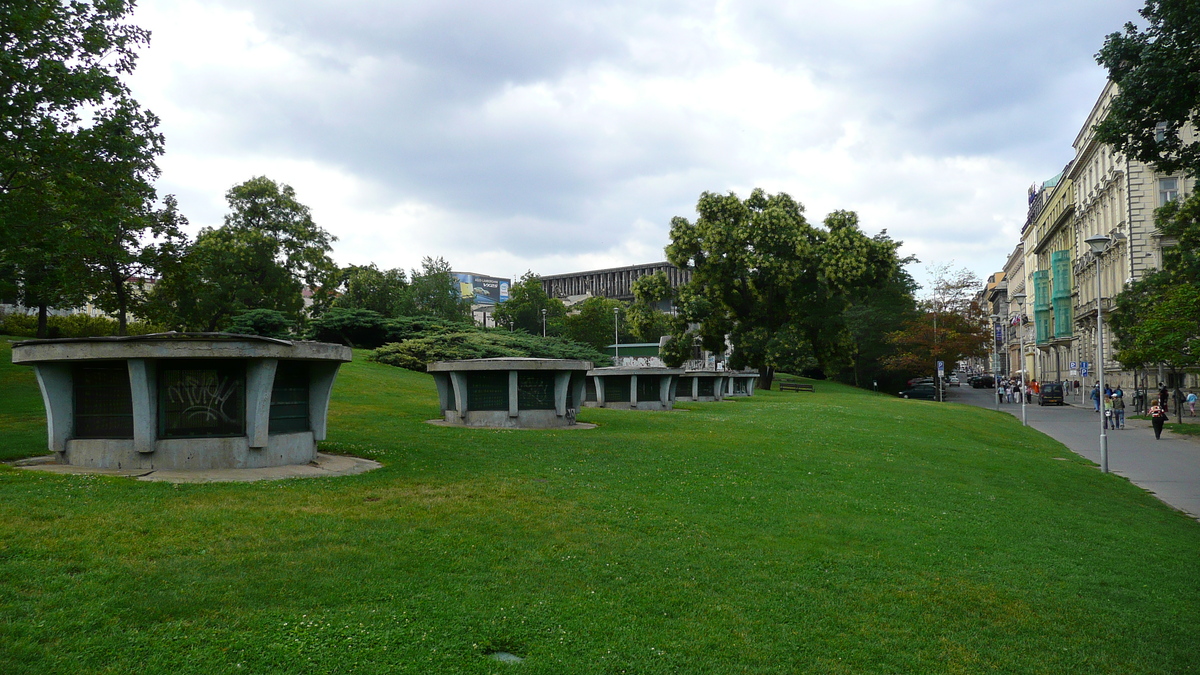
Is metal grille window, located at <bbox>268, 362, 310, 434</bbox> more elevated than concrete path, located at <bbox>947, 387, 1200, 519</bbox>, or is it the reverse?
metal grille window, located at <bbox>268, 362, 310, 434</bbox>

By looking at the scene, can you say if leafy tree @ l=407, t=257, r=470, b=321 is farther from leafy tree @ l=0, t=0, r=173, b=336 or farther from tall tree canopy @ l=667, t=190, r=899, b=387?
leafy tree @ l=0, t=0, r=173, b=336

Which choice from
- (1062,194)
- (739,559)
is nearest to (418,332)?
(739,559)

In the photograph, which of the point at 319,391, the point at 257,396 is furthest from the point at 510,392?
the point at 257,396

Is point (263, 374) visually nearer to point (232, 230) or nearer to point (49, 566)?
point (49, 566)

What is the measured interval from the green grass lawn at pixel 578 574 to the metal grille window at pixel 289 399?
1570 mm

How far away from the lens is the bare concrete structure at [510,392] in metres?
19.6

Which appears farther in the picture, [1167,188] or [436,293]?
[436,293]

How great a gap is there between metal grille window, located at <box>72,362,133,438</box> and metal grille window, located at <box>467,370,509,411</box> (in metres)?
9.26

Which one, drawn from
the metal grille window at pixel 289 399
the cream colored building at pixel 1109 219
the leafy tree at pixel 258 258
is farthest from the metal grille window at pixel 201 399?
the cream colored building at pixel 1109 219

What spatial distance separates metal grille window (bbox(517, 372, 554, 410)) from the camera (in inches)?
782

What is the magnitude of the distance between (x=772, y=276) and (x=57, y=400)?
39.8 metres

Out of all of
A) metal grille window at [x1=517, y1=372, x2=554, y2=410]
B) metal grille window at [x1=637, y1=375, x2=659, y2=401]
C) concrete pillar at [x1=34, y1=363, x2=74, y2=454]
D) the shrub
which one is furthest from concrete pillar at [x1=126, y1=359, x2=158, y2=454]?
the shrub

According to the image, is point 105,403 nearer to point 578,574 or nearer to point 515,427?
point 578,574

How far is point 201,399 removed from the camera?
11141 millimetres
